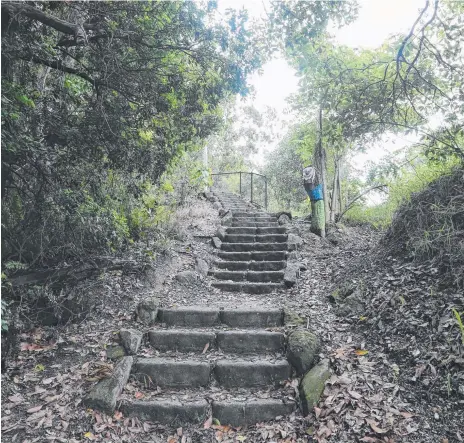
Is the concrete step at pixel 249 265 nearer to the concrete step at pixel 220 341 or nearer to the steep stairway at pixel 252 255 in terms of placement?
the steep stairway at pixel 252 255

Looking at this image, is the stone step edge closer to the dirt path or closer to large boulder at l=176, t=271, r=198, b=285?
the dirt path

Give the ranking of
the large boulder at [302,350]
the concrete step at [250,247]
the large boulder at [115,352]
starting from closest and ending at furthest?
the large boulder at [302,350] < the large boulder at [115,352] < the concrete step at [250,247]

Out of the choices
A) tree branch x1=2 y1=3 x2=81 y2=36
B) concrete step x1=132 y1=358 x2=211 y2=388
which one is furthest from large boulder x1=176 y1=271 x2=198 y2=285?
tree branch x1=2 y1=3 x2=81 y2=36

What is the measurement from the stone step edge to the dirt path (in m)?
0.07

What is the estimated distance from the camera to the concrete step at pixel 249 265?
634 centimetres

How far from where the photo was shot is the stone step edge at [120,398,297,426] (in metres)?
3.09

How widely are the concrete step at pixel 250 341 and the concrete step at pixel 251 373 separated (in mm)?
337

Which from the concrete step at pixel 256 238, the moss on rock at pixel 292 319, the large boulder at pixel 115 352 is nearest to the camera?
the large boulder at pixel 115 352

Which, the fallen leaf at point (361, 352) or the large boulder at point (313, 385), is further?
the fallen leaf at point (361, 352)

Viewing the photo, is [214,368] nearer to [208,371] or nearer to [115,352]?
[208,371]

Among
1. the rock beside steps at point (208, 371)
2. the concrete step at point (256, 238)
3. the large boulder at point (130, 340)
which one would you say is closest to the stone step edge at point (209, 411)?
the rock beside steps at point (208, 371)

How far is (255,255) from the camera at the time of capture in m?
6.78

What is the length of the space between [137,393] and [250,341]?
4.22 ft

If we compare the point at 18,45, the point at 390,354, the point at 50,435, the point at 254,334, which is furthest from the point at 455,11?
the point at 50,435
